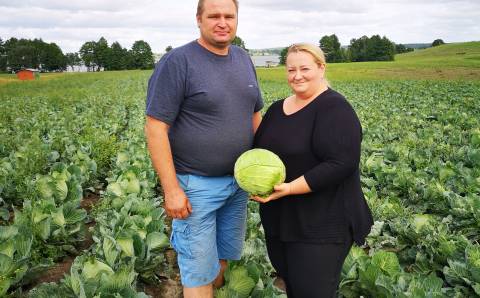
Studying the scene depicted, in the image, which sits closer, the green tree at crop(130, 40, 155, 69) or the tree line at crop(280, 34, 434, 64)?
the tree line at crop(280, 34, 434, 64)

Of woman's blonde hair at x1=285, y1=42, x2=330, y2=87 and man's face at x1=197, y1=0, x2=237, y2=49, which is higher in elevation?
man's face at x1=197, y1=0, x2=237, y2=49

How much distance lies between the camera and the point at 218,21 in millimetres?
2553

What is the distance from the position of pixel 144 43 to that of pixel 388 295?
11032 centimetres

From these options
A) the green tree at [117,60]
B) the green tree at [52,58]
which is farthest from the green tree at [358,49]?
the green tree at [52,58]

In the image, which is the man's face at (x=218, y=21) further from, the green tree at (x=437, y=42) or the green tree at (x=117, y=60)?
the green tree at (x=437, y=42)

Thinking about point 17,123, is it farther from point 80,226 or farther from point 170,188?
point 170,188

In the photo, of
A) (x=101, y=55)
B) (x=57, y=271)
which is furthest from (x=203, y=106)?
(x=101, y=55)

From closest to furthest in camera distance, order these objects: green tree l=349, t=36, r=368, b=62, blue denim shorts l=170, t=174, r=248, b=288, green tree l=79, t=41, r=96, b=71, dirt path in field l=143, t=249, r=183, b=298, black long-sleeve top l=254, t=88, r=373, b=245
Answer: black long-sleeve top l=254, t=88, r=373, b=245 → blue denim shorts l=170, t=174, r=248, b=288 → dirt path in field l=143, t=249, r=183, b=298 → green tree l=349, t=36, r=368, b=62 → green tree l=79, t=41, r=96, b=71

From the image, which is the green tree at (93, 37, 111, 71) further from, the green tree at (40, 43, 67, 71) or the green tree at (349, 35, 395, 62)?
the green tree at (349, 35, 395, 62)

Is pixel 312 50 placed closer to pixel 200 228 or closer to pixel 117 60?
pixel 200 228

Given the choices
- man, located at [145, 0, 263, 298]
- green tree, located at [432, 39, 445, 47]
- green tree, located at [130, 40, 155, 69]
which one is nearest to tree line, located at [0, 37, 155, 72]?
green tree, located at [130, 40, 155, 69]

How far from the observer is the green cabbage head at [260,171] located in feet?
7.71

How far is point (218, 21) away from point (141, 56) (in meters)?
106

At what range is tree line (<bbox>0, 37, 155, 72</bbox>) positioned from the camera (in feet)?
330
